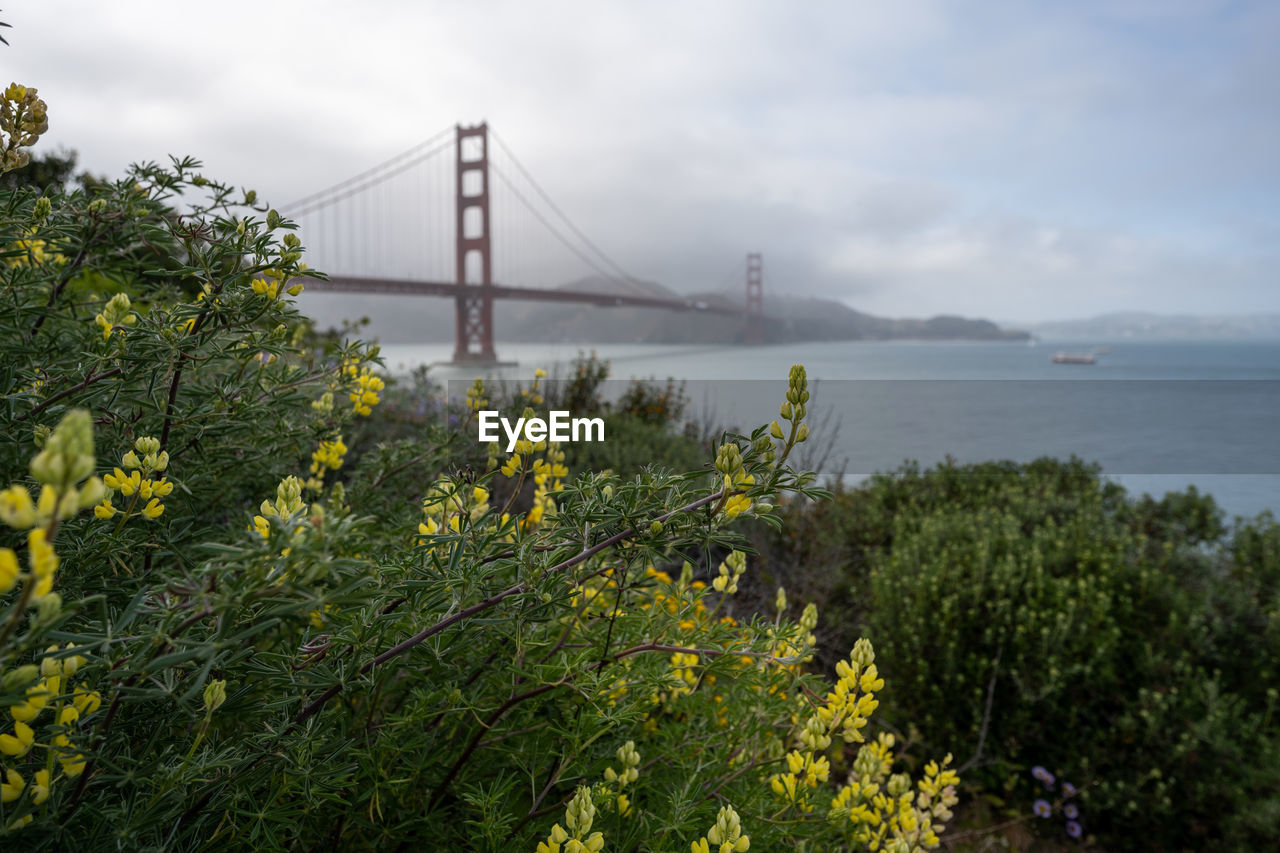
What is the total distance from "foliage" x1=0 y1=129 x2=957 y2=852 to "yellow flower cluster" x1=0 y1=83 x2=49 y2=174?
14 cm

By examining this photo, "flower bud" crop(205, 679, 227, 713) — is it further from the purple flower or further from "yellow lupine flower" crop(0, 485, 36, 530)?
the purple flower

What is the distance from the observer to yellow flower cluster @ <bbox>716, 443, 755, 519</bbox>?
812 mm

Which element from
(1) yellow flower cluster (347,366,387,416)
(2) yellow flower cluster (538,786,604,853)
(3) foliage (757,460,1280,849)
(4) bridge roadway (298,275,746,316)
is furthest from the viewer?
(4) bridge roadway (298,275,746,316)

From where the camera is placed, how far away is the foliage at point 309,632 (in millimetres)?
687

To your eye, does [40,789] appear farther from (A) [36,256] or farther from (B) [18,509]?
(A) [36,256]

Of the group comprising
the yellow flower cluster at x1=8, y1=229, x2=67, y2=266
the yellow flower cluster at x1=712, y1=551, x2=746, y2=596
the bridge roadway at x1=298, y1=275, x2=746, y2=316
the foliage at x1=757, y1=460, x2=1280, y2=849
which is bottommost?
the foliage at x1=757, y1=460, x2=1280, y2=849

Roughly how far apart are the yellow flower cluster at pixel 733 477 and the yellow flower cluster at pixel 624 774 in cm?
47

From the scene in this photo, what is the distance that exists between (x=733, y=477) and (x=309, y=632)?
2.19 feet

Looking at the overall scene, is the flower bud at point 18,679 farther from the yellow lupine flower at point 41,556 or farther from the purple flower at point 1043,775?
the purple flower at point 1043,775

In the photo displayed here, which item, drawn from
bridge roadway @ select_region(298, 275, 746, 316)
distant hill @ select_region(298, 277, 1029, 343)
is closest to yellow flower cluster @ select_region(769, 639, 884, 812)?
bridge roadway @ select_region(298, 275, 746, 316)

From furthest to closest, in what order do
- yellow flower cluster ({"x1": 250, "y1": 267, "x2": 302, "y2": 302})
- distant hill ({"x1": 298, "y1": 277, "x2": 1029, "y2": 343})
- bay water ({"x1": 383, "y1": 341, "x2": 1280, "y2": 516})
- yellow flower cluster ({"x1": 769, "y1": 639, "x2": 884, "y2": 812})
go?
distant hill ({"x1": 298, "y1": 277, "x2": 1029, "y2": 343}), bay water ({"x1": 383, "y1": 341, "x2": 1280, "y2": 516}), yellow flower cluster ({"x1": 769, "y1": 639, "x2": 884, "y2": 812}), yellow flower cluster ({"x1": 250, "y1": 267, "x2": 302, "y2": 302})

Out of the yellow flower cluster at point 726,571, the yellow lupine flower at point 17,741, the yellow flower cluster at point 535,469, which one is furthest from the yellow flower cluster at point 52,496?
the yellow flower cluster at point 726,571

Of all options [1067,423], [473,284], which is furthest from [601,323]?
[1067,423]

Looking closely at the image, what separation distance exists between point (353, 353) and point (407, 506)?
1.51 ft
